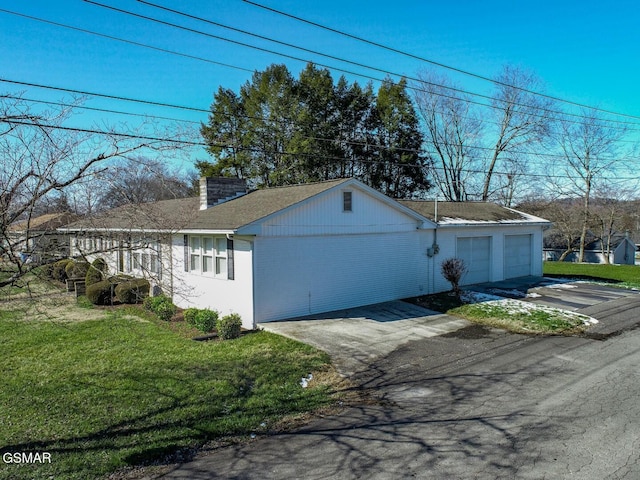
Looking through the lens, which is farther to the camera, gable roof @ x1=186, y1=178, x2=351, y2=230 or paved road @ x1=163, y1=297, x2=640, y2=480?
gable roof @ x1=186, y1=178, x2=351, y2=230

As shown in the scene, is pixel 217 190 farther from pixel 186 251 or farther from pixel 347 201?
pixel 347 201

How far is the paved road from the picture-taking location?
16.0 ft

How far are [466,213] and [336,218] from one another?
8560mm

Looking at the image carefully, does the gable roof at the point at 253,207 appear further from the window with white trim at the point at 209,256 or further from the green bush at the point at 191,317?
the green bush at the point at 191,317

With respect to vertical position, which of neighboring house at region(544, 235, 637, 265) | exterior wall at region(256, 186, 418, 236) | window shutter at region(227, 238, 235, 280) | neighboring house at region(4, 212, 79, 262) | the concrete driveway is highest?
exterior wall at region(256, 186, 418, 236)

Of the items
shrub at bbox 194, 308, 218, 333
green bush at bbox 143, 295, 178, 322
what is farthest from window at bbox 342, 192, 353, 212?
green bush at bbox 143, 295, 178, 322

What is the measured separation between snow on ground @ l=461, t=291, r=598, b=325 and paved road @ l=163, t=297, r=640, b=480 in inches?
141

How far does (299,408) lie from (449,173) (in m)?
34.7

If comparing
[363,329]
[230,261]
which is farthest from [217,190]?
[363,329]

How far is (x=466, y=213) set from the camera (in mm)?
19609

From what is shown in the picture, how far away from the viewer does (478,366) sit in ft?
→ 28.2

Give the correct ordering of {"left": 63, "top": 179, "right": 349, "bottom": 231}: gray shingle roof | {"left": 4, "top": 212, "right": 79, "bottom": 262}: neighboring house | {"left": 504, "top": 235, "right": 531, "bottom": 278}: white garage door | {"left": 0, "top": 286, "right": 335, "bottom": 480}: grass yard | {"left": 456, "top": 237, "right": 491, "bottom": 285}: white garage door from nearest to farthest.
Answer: {"left": 0, "top": 286, "right": 335, "bottom": 480}: grass yard
{"left": 4, "top": 212, "right": 79, "bottom": 262}: neighboring house
{"left": 63, "top": 179, "right": 349, "bottom": 231}: gray shingle roof
{"left": 456, "top": 237, "right": 491, "bottom": 285}: white garage door
{"left": 504, "top": 235, "right": 531, "bottom": 278}: white garage door

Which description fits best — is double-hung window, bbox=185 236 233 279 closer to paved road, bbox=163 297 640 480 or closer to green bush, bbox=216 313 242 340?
green bush, bbox=216 313 242 340

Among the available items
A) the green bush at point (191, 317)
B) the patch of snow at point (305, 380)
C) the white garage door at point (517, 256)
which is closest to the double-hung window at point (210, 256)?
the green bush at point (191, 317)
